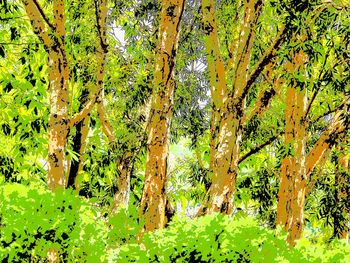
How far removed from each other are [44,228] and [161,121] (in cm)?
312

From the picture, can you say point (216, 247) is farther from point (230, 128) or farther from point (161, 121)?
point (230, 128)

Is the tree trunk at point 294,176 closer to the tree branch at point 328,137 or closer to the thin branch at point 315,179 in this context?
the tree branch at point 328,137

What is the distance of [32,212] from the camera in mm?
5602

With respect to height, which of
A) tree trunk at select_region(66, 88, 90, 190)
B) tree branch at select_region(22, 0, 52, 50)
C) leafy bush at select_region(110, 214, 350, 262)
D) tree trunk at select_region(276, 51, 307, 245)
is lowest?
leafy bush at select_region(110, 214, 350, 262)

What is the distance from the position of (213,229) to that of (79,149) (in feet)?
32.0

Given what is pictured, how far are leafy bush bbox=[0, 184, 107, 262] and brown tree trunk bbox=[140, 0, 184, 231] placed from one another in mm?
1799

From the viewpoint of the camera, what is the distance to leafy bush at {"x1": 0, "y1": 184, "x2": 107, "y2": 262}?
5395 mm

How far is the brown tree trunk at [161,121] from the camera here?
8062 millimetres

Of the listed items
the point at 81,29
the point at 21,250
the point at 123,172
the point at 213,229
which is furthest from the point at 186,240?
the point at 81,29

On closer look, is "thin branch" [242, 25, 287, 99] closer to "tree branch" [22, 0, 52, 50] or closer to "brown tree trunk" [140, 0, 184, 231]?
"brown tree trunk" [140, 0, 184, 231]

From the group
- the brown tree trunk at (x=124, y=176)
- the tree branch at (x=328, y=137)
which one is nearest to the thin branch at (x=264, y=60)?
the tree branch at (x=328, y=137)

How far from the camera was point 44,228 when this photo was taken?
5605 mm

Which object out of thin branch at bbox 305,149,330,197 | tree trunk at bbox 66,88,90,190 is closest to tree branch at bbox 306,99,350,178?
thin branch at bbox 305,149,330,197

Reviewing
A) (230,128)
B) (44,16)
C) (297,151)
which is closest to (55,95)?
(44,16)
